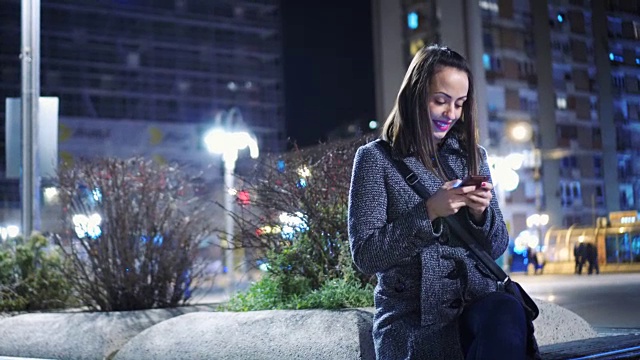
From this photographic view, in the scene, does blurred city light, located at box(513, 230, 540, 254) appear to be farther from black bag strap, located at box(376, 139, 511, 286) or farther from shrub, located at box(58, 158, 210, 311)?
black bag strap, located at box(376, 139, 511, 286)

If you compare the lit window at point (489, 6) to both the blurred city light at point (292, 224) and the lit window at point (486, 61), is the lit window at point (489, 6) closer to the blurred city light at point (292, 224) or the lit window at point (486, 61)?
the lit window at point (486, 61)

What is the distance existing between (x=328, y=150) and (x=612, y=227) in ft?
82.5

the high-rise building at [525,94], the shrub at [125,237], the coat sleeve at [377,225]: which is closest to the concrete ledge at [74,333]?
the shrub at [125,237]

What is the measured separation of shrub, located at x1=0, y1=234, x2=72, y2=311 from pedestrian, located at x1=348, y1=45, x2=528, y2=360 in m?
7.83

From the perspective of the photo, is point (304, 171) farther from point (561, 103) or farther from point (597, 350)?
point (561, 103)

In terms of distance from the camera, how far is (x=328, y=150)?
314 inches

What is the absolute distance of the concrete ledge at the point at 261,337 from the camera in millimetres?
5184

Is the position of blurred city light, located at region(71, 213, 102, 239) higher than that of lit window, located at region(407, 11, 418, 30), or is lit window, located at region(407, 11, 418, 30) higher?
lit window, located at region(407, 11, 418, 30)

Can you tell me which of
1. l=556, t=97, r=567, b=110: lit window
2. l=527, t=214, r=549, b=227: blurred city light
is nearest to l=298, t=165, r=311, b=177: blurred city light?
l=556, t=97, r=567, b=110: lit window

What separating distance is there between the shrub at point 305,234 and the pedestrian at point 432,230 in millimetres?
3228

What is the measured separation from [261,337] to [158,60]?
7712 centimetres

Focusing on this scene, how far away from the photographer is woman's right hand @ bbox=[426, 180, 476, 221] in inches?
109

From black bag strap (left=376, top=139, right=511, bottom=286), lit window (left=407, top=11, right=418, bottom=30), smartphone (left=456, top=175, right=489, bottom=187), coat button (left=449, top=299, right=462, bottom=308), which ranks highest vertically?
lit window (left=407, top=11, right=418, bottom=30)

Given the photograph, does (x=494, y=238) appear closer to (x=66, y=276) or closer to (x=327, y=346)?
(x=327, y=346)
